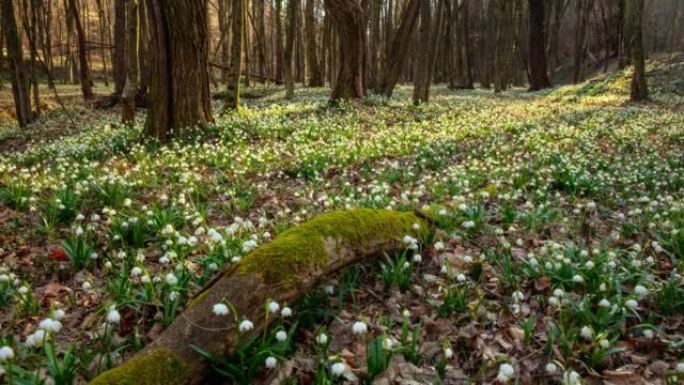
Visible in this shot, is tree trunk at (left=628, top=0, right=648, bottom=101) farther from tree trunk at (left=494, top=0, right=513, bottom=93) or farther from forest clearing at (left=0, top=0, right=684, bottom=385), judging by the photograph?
tree trunk at (left=494, top=0, right=513, bottom=93)

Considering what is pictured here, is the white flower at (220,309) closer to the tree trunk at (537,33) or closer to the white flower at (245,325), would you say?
the white flower at (245,325)

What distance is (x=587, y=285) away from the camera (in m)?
4.59

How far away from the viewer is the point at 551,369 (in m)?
3.31

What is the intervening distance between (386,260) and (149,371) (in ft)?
8.01

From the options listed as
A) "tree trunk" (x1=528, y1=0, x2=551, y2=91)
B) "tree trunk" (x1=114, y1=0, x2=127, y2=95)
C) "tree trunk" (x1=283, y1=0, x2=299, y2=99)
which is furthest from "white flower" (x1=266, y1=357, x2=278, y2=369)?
"tree trunk" (x1=528, y1=0, x2=551, y2=91)

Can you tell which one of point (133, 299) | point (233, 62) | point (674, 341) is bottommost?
point (674, 341)

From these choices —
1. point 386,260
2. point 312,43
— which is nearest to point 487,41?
point 312,43

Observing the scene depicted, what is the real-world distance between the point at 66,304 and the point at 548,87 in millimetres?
33141

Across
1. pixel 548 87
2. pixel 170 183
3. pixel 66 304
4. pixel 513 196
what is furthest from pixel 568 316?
pixel 548 87

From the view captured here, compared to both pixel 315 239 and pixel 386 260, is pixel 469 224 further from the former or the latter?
pixel 315 239

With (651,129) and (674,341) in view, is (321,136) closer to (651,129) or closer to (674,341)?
(651,129)

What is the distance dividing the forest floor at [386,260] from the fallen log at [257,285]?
0.22 meters

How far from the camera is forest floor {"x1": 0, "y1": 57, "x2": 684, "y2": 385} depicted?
12.0 feet

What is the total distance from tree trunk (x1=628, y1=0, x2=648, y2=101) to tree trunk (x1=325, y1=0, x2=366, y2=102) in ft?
32.1
